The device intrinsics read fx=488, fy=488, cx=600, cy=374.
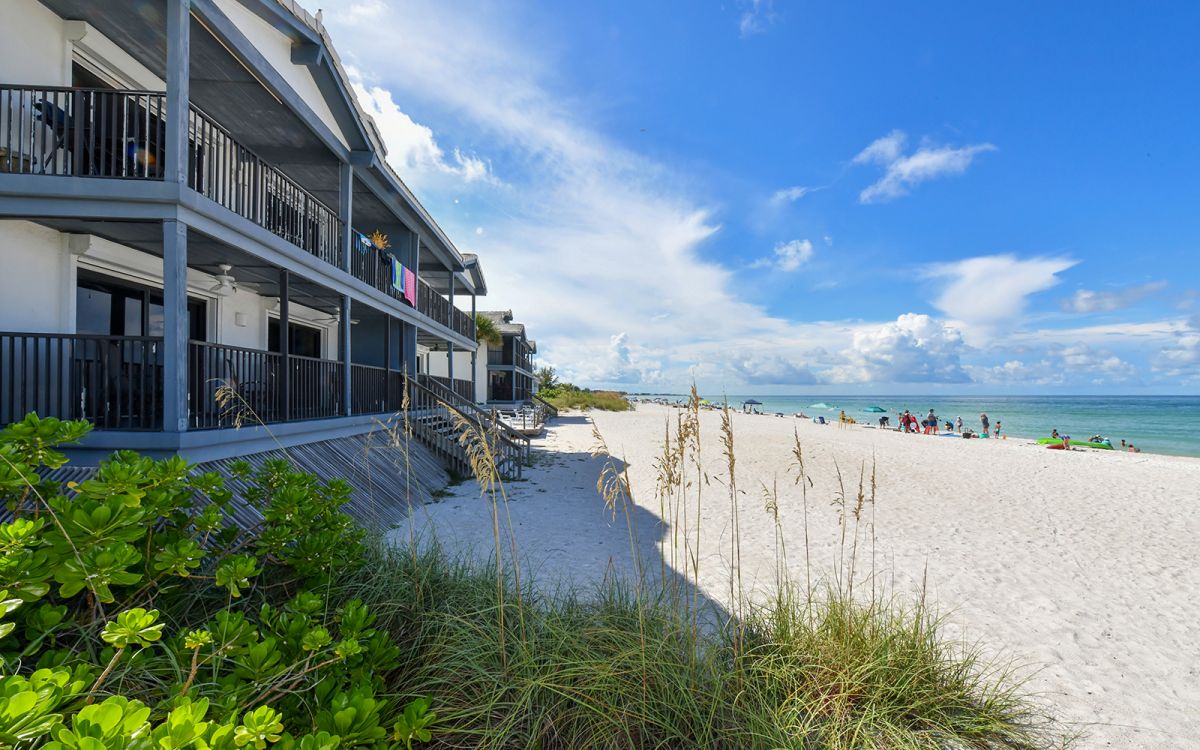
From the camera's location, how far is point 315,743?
5.25ft

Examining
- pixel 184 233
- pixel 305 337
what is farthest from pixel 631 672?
pixel 305 337

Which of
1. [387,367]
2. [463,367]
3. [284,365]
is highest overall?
[463,367]

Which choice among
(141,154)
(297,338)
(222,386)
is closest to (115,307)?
(141,154)

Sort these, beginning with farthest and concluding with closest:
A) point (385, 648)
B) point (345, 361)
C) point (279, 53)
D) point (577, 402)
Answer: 1. point (577, 402)
2. point (345, 361)
3. point (279, 53)
4. point (385, 648)

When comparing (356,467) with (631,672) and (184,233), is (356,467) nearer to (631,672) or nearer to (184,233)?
(184,233)

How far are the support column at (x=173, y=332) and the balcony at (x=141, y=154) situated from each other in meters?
0.93

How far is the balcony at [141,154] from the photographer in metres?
5.72

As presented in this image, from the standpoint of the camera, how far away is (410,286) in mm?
13695

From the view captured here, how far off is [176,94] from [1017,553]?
12.6 metres

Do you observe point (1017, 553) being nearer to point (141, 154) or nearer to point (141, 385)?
point (141, 385)

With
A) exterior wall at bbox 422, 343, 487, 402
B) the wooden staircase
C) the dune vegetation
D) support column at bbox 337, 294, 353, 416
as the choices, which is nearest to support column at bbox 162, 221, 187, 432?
the dune vegetation

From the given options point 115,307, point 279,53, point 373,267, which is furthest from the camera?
point 373,267

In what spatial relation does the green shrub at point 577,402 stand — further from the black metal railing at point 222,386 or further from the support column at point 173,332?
the support column at point 173,332

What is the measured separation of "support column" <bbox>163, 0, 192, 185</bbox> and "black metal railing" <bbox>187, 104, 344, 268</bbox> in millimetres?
221
